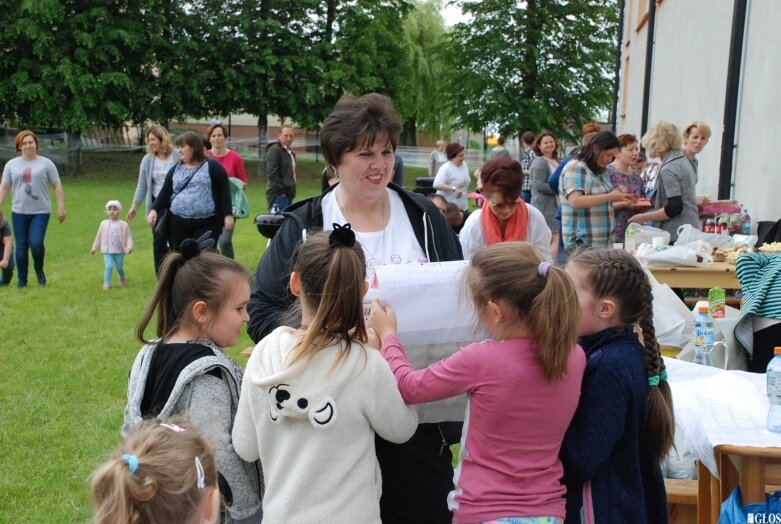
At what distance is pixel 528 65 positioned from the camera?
33594mm

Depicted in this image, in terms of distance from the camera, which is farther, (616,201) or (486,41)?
(486,41)

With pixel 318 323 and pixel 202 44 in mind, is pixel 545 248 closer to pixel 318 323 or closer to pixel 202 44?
pixel 318 323

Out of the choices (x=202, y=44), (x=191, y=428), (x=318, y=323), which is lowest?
(x=191, y=428)

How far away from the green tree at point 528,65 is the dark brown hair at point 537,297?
3137cm

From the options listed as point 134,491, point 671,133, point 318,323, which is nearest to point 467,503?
point 318,323

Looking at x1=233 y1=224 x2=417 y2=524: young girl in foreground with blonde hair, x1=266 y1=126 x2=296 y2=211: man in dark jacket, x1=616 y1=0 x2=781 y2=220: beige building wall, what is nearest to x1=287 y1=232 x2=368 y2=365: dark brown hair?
x1=233 y1=224 x2=417 y2=524: young girl in foreground with blonde hair

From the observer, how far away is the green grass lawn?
13.7 feet

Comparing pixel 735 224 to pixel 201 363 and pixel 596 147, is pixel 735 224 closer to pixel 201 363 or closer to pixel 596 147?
pixel 596 147

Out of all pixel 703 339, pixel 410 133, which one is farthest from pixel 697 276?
pixel 410 133

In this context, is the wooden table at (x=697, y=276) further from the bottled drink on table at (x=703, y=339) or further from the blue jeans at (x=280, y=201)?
the blue jeans at (x=280, y=201)

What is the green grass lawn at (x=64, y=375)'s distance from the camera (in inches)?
164

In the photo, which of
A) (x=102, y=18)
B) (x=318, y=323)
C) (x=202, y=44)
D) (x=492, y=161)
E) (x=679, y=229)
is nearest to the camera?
(x=318, y=323)

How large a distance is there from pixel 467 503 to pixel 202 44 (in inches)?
1272

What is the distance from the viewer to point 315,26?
112 feet
